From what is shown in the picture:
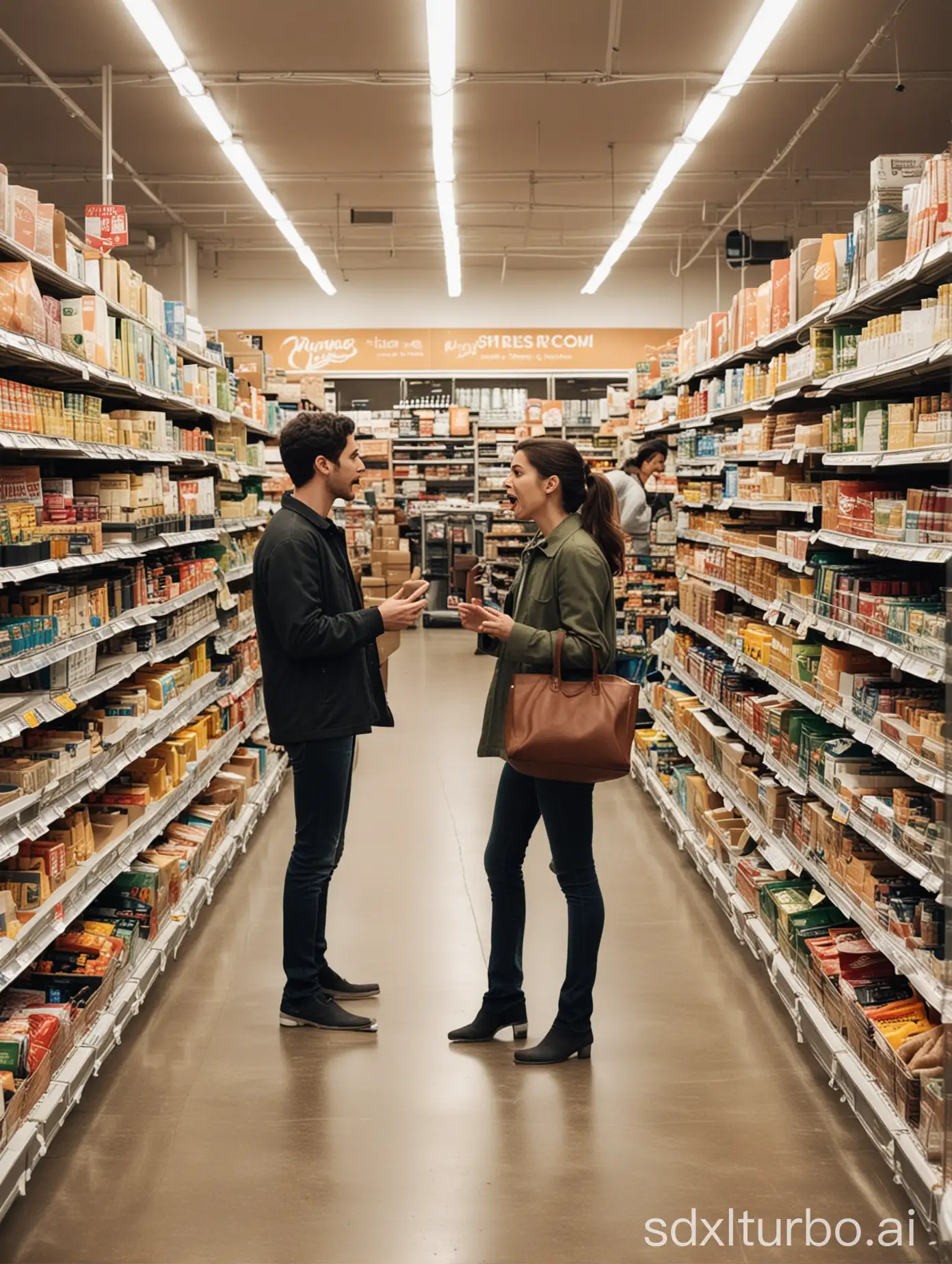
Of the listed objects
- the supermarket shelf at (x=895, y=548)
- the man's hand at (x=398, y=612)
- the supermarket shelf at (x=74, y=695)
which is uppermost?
the supermarket shelf at (x=895, y=548)

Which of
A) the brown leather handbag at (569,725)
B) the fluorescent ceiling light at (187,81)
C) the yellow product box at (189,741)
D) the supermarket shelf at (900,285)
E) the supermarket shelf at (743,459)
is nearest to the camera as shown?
the supermarket shelf at (900,285)

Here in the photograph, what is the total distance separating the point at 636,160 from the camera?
1322 cm

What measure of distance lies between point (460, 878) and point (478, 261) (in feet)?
47.9

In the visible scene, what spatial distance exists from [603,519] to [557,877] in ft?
3.39

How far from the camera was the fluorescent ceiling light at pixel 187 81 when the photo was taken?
24.9 feet

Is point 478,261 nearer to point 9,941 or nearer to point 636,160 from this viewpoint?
point 636,160

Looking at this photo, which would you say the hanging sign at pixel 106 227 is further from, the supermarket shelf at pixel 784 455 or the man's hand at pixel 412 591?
the supermarket shelf at pixel 784 455

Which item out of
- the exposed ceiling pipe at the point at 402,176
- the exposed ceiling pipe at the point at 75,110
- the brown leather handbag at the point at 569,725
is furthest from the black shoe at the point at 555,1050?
the exposed ceiling pipe at the point at 402,176

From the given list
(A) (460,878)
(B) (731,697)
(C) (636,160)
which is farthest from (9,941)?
(C) (636,160)

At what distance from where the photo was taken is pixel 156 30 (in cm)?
680

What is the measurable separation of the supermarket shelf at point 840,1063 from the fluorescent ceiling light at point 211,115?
614cm

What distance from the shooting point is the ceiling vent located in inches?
585

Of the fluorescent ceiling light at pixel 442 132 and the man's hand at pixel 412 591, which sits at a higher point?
the fluorescent ceiling light at pixel 442 132

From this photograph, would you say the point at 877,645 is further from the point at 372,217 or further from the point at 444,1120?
the point at 372,217
